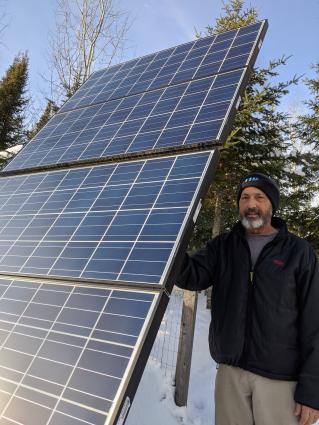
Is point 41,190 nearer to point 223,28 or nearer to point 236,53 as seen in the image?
point 236,53

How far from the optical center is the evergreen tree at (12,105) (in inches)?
943

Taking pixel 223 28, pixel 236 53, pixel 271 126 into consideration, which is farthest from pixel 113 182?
pixel 223 28

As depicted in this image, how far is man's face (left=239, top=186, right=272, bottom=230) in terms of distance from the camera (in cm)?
322

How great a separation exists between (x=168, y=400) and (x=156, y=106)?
5.04 metres

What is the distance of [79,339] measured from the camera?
257cm

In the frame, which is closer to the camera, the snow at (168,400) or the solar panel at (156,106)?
the solar panel at (156,106)

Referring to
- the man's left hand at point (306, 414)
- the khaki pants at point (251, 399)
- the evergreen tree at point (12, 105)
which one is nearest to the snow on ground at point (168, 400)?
the khaki pants at point (251, 399)

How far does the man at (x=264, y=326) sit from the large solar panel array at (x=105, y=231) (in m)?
0.62

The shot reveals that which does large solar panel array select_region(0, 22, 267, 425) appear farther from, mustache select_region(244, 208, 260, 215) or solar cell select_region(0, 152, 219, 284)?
mustache select_region(244, 208, 260, 215)

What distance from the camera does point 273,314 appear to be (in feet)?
9.18

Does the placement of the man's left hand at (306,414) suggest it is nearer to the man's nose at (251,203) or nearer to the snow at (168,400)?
the man's nose at (251,203)

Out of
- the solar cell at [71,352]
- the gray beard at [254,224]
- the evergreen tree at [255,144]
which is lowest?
the solar cell at [71,352]

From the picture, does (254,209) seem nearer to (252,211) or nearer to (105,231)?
(252,211)

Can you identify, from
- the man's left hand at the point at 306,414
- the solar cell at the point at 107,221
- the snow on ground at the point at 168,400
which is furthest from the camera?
the snow on ground at the point at 168,400
